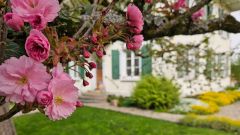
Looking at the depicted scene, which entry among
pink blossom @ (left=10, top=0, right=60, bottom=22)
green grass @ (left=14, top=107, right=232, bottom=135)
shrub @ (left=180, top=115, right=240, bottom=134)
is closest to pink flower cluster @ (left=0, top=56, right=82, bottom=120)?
pink blossom @ (left=10, top=0, right=60, bottom=22)

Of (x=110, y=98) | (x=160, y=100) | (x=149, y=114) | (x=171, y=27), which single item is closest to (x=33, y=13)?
(x=171, y=27)

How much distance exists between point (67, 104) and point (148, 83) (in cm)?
1975

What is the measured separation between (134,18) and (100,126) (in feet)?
40.2

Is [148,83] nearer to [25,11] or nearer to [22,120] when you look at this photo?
[22,120]

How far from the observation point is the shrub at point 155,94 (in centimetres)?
2045

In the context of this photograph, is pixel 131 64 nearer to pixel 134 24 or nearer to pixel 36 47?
pixel 134 24

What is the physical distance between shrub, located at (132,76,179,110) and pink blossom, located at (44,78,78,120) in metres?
19.0

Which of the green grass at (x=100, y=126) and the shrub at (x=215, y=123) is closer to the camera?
the green grass at (x=100, y=126)

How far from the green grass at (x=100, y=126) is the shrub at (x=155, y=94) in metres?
4.13

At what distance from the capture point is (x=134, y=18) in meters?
1.59

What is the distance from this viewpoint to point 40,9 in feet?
4.14

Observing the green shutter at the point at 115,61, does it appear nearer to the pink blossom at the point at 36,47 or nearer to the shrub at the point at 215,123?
the shrub at the point at 215,123

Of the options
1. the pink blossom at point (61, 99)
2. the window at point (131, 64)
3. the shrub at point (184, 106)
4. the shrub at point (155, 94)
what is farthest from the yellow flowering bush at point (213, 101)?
the pink blossom at point (61, 99)

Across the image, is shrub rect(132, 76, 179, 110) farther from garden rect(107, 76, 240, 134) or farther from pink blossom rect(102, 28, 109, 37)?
pink blossom rect(102, 28, 109, 37)
